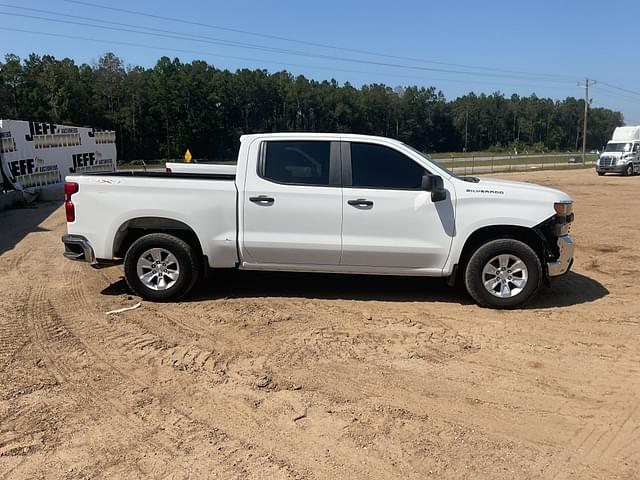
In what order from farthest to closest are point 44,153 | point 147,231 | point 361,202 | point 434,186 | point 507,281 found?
point 44,153, point 147,231, point 507,281, point 361,202, point 434,186

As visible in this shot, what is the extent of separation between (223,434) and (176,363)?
1.29 metres

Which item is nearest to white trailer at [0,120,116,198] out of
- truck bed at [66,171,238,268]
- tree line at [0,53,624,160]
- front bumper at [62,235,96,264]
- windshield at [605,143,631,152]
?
front bumper at [62,235,96,264]

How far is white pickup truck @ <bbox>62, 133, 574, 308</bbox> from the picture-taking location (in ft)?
20.0

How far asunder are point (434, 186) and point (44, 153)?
18.7 m

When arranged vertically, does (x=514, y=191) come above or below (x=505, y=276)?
above

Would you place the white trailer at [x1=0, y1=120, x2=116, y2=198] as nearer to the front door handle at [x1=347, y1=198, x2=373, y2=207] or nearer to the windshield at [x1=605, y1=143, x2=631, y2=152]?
the front door handle at [x1=347, y1=198, x2=373, y2=207]

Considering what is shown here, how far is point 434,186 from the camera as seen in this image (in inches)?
233

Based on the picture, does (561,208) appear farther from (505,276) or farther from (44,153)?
→ (44,153)

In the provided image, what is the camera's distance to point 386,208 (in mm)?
6074

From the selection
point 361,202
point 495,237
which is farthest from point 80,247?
point 495,237

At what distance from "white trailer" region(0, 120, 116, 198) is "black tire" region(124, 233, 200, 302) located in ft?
43.3

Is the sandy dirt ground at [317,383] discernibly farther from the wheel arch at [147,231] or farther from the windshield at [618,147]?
the windshield at [618,147]

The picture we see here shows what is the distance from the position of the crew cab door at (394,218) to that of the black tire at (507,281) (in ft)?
1.14

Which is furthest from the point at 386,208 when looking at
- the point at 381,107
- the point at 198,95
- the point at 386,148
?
the point at 381,107
